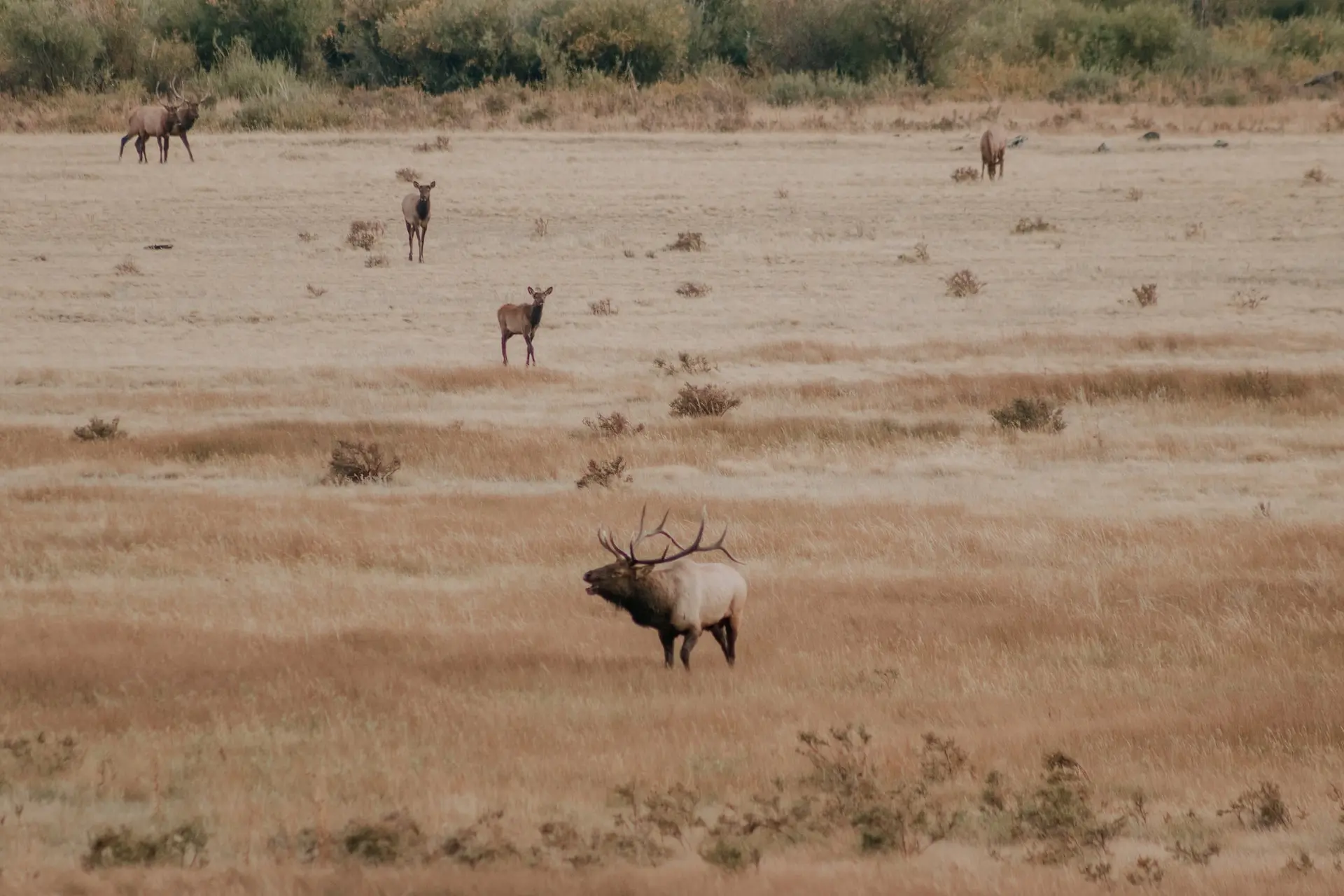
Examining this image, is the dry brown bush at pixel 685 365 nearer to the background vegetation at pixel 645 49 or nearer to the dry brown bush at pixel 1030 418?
the dry brown bush at pixel 1030 418

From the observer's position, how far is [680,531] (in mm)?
15250

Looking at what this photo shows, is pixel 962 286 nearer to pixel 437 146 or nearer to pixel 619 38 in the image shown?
pixel 437 146

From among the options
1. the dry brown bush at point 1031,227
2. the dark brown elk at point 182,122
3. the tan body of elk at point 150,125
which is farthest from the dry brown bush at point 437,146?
the dry brown bush at point 1031,227

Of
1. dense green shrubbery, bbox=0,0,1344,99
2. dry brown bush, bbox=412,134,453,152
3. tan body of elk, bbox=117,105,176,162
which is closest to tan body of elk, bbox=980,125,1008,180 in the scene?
dry brown bush, bbox=412,134,453,152

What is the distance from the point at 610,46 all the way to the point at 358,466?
48440 millimetres

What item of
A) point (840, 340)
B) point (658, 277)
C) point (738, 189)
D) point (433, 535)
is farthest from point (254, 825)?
point (738, 189)

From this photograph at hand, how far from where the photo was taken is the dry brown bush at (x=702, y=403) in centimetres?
2120

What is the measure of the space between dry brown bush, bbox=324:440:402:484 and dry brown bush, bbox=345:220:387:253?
16244 mm

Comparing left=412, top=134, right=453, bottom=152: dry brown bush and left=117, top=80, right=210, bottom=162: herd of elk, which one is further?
left=412, top=134, right=453, bottom=152: dry brown bush

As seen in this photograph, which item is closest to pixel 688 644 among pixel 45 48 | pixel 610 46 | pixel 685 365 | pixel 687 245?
pixel 685 365

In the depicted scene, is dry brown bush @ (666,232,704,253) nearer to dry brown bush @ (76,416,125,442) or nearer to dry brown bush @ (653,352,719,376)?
dry brown bush @ (653,352,719,376)

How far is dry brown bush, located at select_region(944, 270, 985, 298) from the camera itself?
2948 centimetres

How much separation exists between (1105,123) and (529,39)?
22.5 m

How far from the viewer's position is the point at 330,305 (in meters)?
29.3
